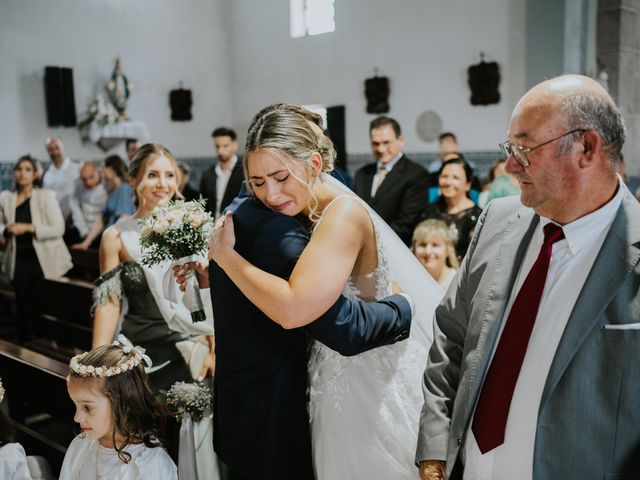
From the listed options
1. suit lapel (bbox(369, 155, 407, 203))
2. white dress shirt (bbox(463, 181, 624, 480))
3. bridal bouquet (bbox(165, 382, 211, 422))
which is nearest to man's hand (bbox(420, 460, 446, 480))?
white dress shirt (bbox(463, 181, 624, 480))

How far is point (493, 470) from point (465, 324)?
1.25ft

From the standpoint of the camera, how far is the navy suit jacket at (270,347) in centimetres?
174

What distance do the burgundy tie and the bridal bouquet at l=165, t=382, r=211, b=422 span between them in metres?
1.08

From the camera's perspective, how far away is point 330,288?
1.66 metres

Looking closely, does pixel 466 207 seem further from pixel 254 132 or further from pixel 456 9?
pixel 456 9

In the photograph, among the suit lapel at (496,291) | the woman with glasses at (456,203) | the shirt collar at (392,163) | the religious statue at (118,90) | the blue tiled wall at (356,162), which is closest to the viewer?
the suit lapel at (496,291)

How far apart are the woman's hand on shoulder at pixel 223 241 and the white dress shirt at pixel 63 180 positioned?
6.83 m

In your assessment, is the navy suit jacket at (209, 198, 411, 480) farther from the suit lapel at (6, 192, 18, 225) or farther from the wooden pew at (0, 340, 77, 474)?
the suit lapel at (6, 192, 18, 225)

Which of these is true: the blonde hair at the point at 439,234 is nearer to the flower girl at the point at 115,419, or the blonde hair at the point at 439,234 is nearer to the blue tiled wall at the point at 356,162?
the flower girl at the point at 115,419

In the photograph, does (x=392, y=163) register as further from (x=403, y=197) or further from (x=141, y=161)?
(x=141, y=161)

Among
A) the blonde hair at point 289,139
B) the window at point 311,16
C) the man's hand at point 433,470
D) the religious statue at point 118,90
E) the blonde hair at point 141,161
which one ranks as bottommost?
the man's hand at point 433,470

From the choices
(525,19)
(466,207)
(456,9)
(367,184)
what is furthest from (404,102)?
(466,207)

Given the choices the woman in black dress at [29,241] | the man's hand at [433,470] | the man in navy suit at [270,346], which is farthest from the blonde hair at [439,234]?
the woman in black dress at [29,241]

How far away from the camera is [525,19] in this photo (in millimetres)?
7930
